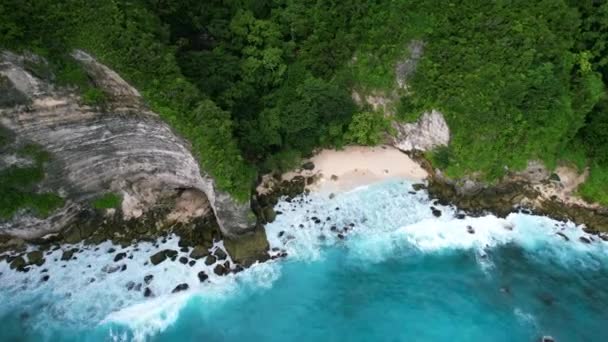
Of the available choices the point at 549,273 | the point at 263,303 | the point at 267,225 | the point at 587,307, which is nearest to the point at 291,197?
the point at 267,225

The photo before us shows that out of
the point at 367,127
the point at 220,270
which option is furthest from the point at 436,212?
the point at 220,270

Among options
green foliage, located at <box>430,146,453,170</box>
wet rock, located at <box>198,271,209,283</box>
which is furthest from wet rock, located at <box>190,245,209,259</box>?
green foliage, located at <box>430,146,453,170</box>

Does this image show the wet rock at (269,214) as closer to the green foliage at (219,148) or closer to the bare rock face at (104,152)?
the bare rock face at (104,152)

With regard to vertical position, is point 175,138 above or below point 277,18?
below

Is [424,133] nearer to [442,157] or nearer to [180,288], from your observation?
[442,157]

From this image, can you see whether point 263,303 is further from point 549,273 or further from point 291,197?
point 549,273

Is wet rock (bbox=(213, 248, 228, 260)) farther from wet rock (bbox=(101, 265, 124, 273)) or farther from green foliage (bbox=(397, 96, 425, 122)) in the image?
green foliage (bbox=(397, 96, 425, 122))

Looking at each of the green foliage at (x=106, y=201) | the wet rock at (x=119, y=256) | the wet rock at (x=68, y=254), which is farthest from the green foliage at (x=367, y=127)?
the wet rock at (x=68, y=254)
